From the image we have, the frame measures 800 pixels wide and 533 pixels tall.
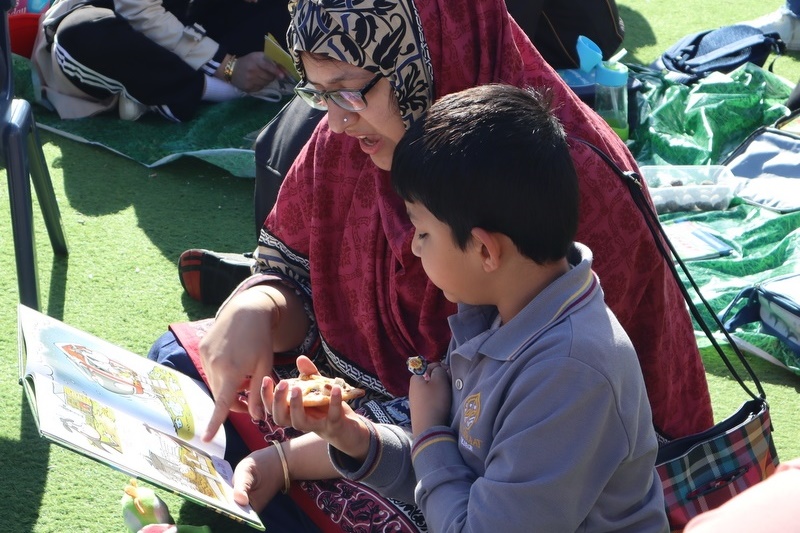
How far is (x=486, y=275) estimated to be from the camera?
4.68 ft

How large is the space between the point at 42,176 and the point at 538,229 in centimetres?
190

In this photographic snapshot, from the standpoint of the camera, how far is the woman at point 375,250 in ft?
5.65

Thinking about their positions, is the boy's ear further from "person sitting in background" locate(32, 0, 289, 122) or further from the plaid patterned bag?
"person sitting in background" locate(32, 0, 289, 122)

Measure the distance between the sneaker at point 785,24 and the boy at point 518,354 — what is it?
4.06m

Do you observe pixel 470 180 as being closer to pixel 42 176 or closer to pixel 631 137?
pixel 42 176

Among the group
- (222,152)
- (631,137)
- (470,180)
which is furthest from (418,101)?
(631,137)

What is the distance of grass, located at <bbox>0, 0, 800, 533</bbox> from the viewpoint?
2074 mm

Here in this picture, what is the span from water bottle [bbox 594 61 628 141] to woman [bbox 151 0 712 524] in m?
1.98

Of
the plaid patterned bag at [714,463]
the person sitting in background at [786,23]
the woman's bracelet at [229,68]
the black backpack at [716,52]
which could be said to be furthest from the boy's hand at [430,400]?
the person sitting in background at [786,23]

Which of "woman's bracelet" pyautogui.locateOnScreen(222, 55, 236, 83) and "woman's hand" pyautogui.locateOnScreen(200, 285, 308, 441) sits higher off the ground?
"woman's hand" pyautogui.locateOnScreen(200, 285, 308, 441)

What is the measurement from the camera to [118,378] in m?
1.85

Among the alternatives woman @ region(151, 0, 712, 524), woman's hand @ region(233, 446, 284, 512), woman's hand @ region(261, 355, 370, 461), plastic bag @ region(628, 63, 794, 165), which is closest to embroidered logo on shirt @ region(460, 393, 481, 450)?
woman's hand @ region(261, 355, 370, 461)

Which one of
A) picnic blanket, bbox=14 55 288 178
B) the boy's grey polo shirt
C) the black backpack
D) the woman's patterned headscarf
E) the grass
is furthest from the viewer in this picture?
the black backpack

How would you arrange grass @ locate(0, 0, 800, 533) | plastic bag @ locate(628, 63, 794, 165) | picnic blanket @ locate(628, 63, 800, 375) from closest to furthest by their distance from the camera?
grass @ locate(0, 0, 800, 533) → picnic blanket @ locate(628, 63, 800, 375) → plastic bag @ locate(628, 63, 794, 165)
